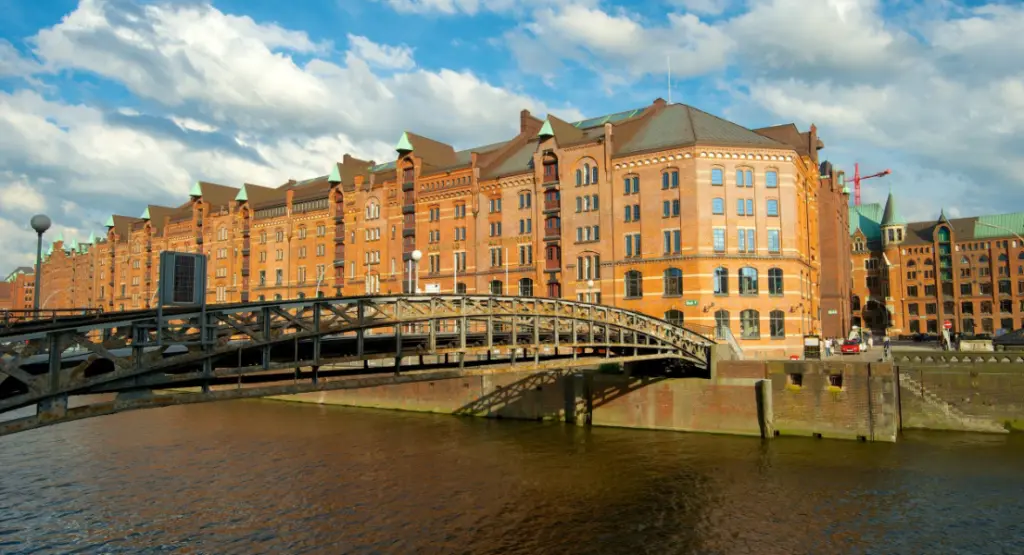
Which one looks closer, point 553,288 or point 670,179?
point 670,179

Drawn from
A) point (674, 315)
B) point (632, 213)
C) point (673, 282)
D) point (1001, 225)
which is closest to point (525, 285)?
point (632, 213)

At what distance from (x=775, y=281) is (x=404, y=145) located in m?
40.8

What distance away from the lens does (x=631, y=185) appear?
58875mm

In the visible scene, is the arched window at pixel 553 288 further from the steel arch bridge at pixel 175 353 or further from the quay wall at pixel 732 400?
the steel arch bridge at pixel 175 353

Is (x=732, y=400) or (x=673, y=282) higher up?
(x=673, y=282)

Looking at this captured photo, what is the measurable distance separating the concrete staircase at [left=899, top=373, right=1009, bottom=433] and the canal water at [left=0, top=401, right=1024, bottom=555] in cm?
131

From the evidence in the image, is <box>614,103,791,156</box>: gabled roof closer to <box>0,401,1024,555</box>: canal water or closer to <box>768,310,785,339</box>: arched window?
<box>768,310,785,339</box>: arched window

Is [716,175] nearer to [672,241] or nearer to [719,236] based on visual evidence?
[719,236]

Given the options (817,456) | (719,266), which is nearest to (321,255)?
(719,266)

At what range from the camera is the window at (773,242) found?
5516cm

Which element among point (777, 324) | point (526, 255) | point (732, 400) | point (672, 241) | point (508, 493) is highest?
point (672, 241)

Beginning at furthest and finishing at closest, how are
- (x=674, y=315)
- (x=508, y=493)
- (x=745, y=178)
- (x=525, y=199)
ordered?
(x=525, y=199) < (x=674, y=315) < (x=745, y=178) < (x=508, y=493)

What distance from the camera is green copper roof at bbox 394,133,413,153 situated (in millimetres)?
74188

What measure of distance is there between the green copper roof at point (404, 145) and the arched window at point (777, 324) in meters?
41.1
